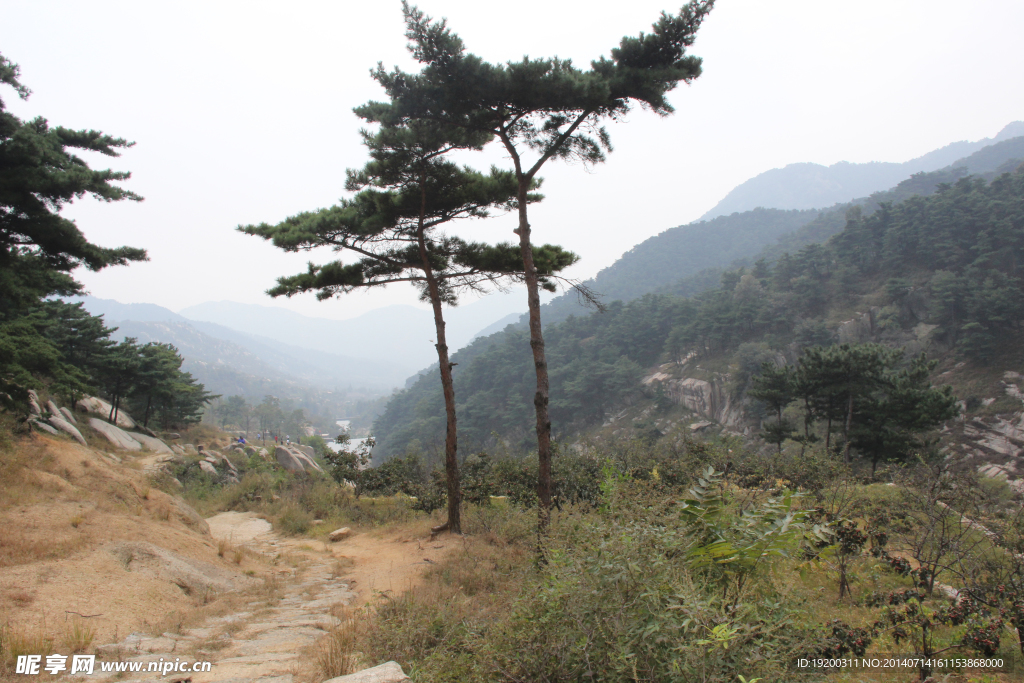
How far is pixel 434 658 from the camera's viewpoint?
300 cm

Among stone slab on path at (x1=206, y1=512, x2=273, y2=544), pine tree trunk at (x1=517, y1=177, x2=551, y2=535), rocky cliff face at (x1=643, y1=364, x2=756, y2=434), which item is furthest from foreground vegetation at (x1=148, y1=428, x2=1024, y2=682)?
rocky cliff face at (x1=643, y1=364, x2=756, y2=434)

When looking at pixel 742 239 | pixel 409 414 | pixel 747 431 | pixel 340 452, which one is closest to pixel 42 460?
pixel 340 452

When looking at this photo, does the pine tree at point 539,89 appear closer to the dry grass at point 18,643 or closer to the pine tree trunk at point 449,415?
the pine tree trunk at point 449,415

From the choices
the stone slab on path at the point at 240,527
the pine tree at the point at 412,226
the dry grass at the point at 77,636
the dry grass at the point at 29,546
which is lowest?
the stone slab on path at the point at 240,527

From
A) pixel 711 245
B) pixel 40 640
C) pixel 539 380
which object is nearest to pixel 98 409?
pixel 40 640

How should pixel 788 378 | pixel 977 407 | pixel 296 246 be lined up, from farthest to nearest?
pixel 977 407 < pixel 788 378 < pixel 296 246

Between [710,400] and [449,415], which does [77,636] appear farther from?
[710,400]

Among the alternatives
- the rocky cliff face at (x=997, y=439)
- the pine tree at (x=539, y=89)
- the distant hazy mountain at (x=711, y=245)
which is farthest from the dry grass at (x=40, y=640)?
the distant hazy mountain at (x=711, y=245)

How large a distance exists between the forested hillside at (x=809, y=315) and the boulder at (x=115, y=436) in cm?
2085

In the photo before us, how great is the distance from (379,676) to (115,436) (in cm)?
1971

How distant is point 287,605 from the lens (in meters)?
5.41

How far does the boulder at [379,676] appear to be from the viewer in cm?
262

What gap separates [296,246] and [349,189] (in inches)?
57.5

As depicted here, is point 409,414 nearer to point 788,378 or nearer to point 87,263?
point 788,378
